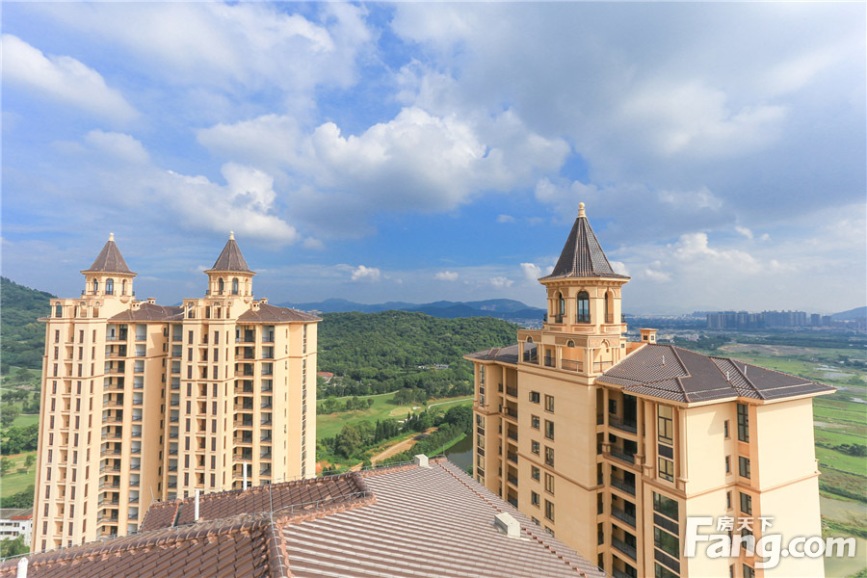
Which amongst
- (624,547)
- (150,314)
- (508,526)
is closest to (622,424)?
(624,547)

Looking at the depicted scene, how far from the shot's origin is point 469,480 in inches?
476

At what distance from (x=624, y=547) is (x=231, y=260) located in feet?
101

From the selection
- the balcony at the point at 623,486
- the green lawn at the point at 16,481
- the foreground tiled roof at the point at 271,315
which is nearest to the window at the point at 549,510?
the balcony at the point at 623,486

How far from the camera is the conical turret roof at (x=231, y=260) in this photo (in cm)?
2911

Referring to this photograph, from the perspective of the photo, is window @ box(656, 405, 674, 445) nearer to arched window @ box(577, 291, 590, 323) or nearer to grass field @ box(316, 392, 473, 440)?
arched window @ box(577, 291, 590, 323)

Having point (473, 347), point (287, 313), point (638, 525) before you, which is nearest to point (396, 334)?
point (473, 347)

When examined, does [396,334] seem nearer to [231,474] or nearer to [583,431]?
[231,474]

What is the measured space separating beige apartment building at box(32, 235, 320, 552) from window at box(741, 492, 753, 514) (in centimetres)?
2610

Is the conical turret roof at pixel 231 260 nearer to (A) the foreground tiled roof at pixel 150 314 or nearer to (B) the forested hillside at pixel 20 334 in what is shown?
(A) the foreground tiled roof at pixel 150 314

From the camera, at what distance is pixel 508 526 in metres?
8.41

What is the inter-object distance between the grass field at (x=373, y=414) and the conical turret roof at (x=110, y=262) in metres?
37.8

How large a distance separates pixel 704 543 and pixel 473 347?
89051mm

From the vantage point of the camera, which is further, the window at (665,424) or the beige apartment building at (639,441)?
the window at (665,424)

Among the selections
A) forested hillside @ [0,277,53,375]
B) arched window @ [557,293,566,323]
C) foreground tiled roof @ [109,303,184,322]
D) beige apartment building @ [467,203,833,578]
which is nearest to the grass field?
foreground tiled roof @ [109,303,184,322]
